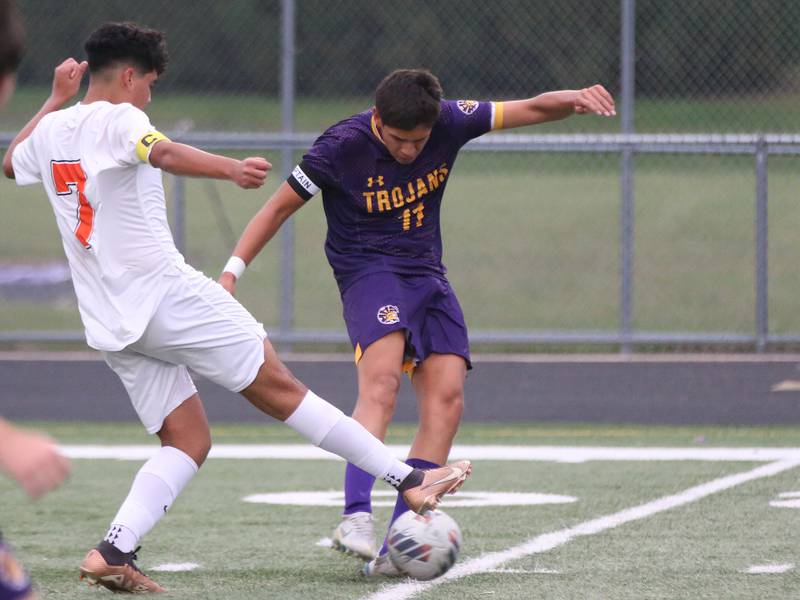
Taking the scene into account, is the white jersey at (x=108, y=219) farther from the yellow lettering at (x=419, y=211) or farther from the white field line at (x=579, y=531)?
the white field line at (x=579, y=531)

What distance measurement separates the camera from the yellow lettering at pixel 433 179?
544 cm

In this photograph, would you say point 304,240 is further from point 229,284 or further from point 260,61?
point 229,284

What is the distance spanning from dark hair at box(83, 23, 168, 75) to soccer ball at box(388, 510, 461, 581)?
5.59ft

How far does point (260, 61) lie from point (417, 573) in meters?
6.35

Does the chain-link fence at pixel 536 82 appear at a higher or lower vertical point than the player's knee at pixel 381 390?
higher

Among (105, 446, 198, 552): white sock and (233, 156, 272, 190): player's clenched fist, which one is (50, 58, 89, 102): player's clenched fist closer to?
(233, 156, 272, 190): player's clenched fist

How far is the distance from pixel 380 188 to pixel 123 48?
1.09 m

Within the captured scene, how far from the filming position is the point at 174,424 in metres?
5.04

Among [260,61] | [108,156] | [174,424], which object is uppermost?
[260,61]

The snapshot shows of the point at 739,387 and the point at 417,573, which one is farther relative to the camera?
the point at 739,387

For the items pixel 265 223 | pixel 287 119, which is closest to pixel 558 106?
pixel 265 223

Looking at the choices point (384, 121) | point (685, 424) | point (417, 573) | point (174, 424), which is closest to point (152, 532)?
point (174, 424)

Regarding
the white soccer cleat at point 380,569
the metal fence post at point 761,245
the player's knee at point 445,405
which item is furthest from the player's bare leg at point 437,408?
the metal fence post at point 761,245

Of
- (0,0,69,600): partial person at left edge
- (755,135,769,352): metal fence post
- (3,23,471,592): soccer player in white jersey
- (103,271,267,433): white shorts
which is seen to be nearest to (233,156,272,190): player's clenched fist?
(3,23,471,592): soccer player in white jersey
